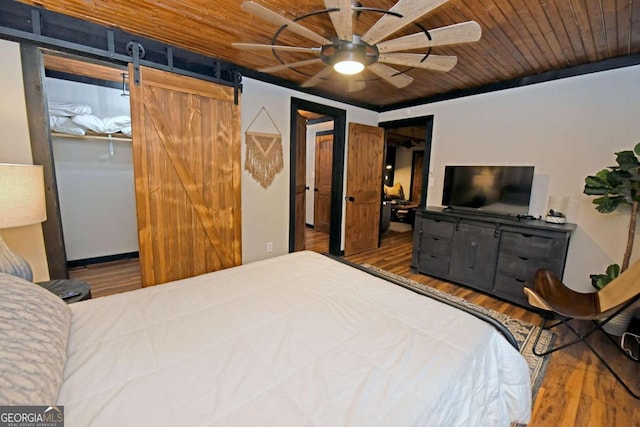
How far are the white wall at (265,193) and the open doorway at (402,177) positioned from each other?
111 inches

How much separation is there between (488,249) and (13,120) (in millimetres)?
4374

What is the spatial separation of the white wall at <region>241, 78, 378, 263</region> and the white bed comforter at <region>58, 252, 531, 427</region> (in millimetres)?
1735

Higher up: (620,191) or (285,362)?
(620,191)

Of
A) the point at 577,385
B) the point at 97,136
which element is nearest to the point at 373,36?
the point at 577,385

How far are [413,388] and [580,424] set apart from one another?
1486mm

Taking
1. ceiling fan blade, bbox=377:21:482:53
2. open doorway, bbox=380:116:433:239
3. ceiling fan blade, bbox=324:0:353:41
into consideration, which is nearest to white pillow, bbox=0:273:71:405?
ceiling fan blade, bbox=324:0:353:41

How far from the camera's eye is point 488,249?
3010 mm

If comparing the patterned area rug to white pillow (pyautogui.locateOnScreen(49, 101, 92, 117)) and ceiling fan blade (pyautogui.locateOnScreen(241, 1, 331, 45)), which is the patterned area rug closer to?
ceiling fan blade (pyautogui.locateOnScreen(241, 1, 331, 45))

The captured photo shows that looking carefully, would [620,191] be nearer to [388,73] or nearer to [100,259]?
[388,73]

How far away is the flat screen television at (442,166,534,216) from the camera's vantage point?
Result: 9.90 feet

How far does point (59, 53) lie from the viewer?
6.85 ft

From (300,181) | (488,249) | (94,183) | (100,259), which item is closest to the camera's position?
(488,249)

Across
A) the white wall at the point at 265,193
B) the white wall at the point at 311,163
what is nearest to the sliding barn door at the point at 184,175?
the white wall at the point at 265,193

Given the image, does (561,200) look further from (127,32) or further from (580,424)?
(127,32)
